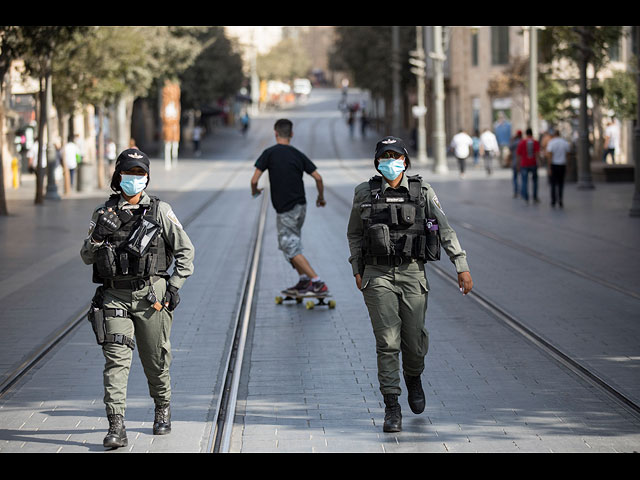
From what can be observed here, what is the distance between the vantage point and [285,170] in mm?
11055

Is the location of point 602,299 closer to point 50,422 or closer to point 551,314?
point 551,314

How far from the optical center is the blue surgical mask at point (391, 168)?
21.9ft

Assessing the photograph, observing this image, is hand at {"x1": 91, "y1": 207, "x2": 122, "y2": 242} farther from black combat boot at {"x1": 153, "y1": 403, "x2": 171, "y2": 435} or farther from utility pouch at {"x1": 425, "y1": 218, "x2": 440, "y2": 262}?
utility pouch at {"x1": 425, "y1": 218, "x2": 440, "y2": 262}

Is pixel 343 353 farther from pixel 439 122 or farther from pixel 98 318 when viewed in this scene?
pixel 439 122

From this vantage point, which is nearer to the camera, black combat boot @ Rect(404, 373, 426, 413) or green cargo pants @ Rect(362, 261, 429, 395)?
green cargo pants @ Rect(362, 261, 429, 395)

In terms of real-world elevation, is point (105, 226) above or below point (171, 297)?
above

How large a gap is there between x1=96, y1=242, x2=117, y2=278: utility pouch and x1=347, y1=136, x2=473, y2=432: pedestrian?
4.67ft

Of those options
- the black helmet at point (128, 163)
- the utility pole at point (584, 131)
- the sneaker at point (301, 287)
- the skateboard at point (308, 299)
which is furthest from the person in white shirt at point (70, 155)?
the black helmet at point (128, 163)

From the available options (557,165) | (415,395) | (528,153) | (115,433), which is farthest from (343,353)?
(528,153)

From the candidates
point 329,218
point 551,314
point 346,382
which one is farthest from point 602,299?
point 329,218

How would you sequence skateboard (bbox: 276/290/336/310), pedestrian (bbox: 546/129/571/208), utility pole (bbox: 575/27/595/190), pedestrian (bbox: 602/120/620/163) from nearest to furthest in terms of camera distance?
skateboard (bbox: 276/290/336/310) → pedestrian (bbox: 546/129/571/208) → utility pole (bbox: 575/27/595/190) → pedestrian (bbox: 602/120/620/163)

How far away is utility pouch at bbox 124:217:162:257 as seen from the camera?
20.3 ft

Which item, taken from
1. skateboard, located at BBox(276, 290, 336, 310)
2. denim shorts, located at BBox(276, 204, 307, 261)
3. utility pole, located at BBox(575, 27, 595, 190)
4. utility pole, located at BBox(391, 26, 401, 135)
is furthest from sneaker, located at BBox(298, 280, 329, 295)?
utility pole, located at BBox(391, 26, 401, 135)

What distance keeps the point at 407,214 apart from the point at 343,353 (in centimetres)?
262
